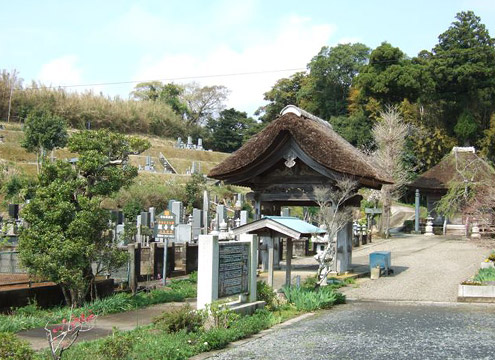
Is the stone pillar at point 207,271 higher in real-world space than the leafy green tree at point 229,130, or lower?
lower

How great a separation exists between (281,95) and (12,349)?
205 feet

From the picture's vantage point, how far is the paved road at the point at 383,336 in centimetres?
861

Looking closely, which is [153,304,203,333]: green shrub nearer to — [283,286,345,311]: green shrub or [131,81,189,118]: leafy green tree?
[283,286,345,311]: green shrub

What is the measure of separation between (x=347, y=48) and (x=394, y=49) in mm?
11308

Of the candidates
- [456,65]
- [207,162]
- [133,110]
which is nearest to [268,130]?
[456,65]

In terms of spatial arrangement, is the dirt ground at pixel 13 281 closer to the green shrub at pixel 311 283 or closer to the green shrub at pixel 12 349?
the green shrub at pixel 311 283

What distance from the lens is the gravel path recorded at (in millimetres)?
15867

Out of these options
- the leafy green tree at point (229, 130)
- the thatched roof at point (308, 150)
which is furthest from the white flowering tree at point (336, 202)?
the leafy green tree at point (229, 130)

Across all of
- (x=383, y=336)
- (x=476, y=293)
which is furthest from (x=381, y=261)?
(x=383, y=336)

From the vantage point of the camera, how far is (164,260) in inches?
688

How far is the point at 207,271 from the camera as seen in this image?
1102 cm

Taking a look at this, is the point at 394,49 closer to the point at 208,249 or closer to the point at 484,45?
the point at 484,45

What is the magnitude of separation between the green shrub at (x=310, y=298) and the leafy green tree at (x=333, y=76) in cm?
4832

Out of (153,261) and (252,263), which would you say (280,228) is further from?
(153,261)
